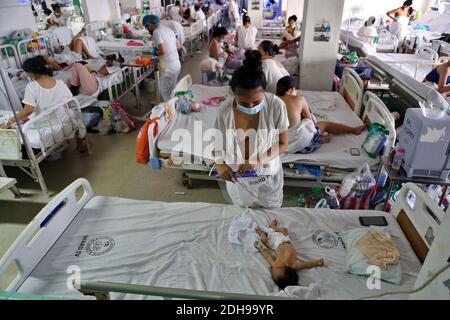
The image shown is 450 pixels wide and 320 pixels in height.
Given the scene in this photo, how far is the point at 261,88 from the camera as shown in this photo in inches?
82.2

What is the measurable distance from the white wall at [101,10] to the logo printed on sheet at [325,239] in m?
7.15

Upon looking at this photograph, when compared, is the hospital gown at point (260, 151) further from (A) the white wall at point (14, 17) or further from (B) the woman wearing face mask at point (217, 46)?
(A) the white wall at point (14, 17)

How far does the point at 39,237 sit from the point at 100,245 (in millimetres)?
395

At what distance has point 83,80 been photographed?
482 cm

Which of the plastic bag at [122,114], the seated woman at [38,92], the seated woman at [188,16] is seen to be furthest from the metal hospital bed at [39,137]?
the seated woman at [188,16]

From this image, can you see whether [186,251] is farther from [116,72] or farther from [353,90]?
[116,72]

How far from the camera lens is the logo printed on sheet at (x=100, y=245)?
2.30 metres

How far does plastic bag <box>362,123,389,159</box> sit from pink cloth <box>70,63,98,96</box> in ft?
12.8

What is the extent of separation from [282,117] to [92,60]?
16.6 feet

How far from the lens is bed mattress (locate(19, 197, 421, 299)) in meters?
2.06

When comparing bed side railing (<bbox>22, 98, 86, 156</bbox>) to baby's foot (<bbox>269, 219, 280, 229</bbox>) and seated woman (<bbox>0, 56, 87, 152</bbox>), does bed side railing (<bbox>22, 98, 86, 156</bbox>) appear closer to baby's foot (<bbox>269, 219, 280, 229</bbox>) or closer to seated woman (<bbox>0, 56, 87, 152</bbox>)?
seated woman (<bbox>0, 56, 87, 152</bbox>)

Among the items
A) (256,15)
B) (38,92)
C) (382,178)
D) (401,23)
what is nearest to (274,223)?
(382,178)
